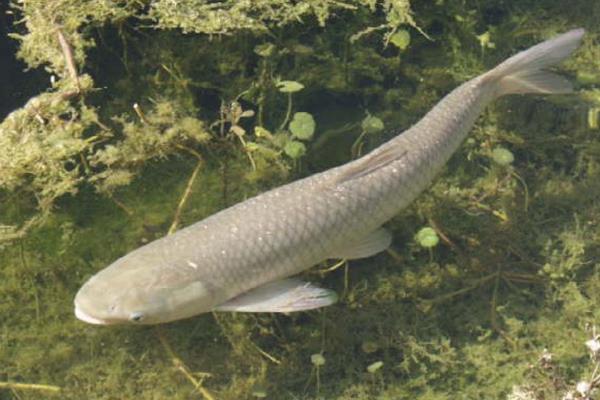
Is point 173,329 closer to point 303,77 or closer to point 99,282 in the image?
point 99,282

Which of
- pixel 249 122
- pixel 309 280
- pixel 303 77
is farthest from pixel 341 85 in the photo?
pixel 309 280

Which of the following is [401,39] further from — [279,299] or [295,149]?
[279,299]

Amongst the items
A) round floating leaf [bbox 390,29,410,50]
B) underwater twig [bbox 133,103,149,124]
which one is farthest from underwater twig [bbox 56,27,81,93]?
round floating leaf [bbox 390,29,410,50]

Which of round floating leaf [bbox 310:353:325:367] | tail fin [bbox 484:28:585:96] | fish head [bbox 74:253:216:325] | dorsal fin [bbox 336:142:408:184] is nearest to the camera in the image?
fish head [bbox 74:253:216:325]

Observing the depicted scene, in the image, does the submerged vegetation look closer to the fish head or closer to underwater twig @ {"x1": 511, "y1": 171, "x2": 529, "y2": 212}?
underwater twig @ {"x1": 511, "y1": 171, "x2": 529, "y2": 212}

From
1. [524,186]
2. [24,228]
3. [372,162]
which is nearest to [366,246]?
[372,162]

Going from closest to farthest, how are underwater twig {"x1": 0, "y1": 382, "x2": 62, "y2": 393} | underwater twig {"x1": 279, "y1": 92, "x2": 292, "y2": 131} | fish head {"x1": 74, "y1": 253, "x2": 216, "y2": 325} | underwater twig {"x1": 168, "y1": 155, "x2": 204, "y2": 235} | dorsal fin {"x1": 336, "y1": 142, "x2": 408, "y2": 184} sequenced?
fish head {"x1": 74, "y1": 253, "x2": 216, "y2": 325} < dorsal fin {"x1": 336, "y1": 142, "x2": 408, "y2": 184} < underwater twig {"x1": 0, "y1": 382, "x2": 62, "y2": 393} < underwater twig {"x1": 168, "y1": 155, "x2": 204, "y2": 235} < underwater twig {"x1": 279, "y1": 92, "x2": 292, "y2": 131}

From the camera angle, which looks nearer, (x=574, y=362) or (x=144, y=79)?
(x=574, y=362)
